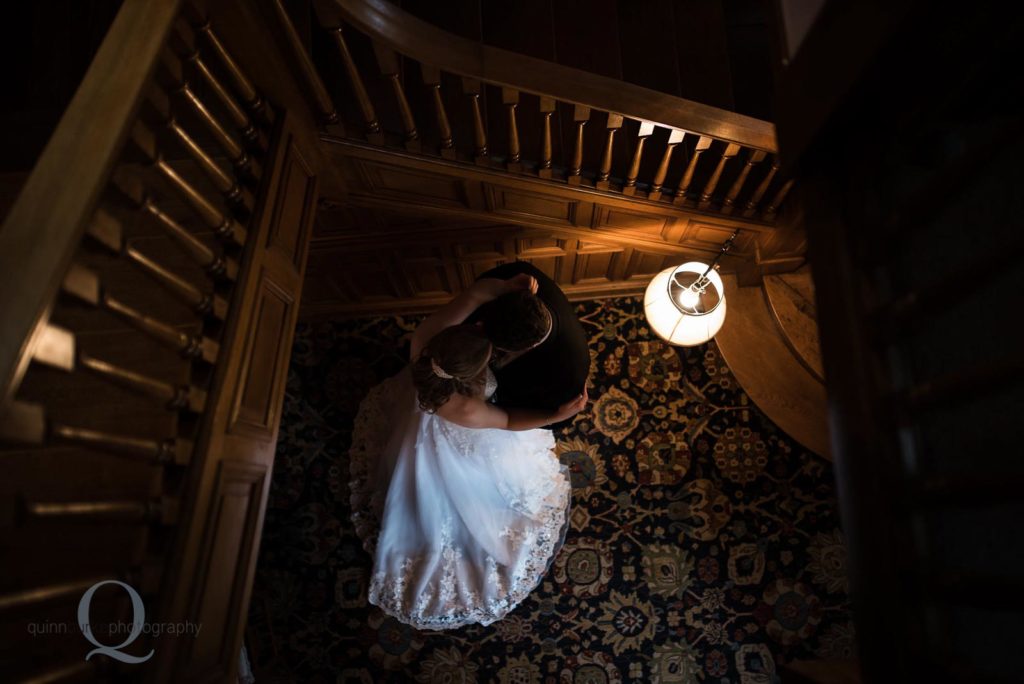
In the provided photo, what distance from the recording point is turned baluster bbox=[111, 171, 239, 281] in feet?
3.86

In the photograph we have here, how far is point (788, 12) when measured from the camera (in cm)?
99

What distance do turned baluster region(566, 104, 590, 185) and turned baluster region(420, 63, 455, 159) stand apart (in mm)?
489

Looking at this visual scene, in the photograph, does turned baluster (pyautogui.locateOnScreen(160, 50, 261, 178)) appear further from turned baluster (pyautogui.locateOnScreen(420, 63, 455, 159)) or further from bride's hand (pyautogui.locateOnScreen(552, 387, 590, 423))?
bride's hand (pyautogui.locateOnScreen(552, 387, 590, 423))

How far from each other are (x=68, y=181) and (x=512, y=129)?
57.1 inches

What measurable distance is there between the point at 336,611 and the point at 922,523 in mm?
2859

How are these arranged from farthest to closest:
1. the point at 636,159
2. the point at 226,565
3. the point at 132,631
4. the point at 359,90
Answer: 1. the point at 636,159
2. the point at 359,90
3. the point at 226,565
4. the point at 132,631

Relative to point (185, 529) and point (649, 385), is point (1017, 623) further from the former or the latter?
point (649, 385)

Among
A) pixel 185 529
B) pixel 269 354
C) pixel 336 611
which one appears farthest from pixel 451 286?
pixel 185 529

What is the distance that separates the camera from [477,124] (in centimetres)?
213

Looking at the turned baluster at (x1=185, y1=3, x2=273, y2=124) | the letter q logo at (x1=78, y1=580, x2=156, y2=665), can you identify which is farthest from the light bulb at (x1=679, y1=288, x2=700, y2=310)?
the letter q logo at (x1=78, y1=580, x2=156, y2=665)

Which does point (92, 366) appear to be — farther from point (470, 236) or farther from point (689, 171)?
point (689, 171)

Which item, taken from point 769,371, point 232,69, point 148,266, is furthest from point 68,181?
point 769,371

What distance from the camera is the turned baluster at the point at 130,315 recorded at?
110 centimetres

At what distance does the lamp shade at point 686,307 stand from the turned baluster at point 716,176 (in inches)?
13.6
